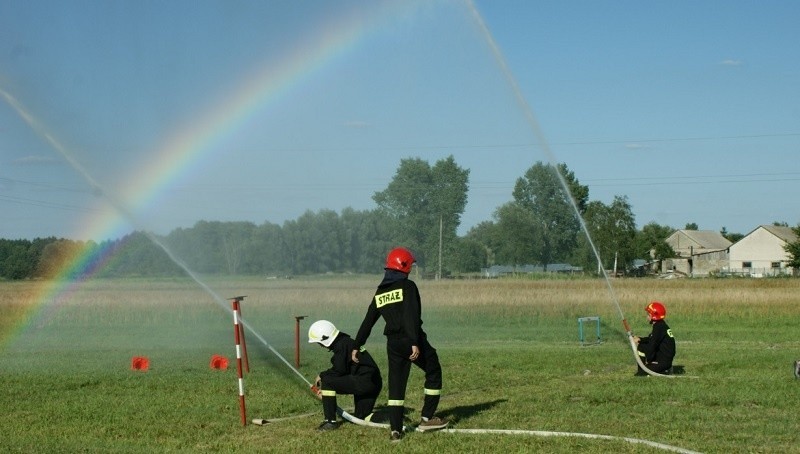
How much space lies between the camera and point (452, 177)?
34.8m

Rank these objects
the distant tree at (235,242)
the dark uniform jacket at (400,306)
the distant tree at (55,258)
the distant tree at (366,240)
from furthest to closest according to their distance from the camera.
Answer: the distant tree at (55,258), the distant tree at (366,240), the distant tree at (235,242), the dark uniform jacket at (400,306)

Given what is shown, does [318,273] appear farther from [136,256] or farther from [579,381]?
[579,381]

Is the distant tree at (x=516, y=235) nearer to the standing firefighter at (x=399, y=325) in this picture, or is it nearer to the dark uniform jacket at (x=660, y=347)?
the dark uniform jacket at (x=660, y=347)

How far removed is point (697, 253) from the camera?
152 m

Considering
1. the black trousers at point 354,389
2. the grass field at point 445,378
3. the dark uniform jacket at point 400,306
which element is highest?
the dark uniform jacket at point 400,306

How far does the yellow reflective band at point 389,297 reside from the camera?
11234 millimetres

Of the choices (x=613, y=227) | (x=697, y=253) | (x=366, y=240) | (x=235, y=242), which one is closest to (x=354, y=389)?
(x=235, y=242)

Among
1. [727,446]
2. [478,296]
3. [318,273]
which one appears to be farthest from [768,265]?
[727,446]

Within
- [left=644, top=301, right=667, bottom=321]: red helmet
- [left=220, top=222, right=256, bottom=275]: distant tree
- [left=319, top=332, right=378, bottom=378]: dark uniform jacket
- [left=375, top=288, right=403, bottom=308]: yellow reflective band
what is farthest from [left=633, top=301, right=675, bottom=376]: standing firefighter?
[left=220, top=222, right=256, bottom=275]: distant tree

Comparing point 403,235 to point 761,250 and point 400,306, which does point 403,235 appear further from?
→ point 761,250

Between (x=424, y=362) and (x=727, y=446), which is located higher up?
(x=424, y=362)

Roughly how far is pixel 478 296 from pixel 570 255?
4980 millimetres

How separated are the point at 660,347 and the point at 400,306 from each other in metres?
7.82

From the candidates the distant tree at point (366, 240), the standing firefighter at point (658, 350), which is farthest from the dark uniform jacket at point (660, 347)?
the distant tree at point (366, 240)
